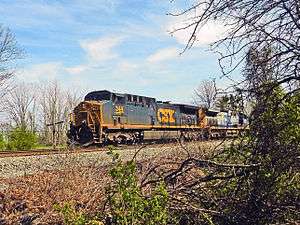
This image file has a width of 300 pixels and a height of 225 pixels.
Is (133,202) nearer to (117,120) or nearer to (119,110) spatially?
(117,120)

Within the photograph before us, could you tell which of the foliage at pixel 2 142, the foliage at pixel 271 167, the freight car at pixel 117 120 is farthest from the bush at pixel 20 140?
the foliage at pixel 271 167

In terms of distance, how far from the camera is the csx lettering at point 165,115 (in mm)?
29645

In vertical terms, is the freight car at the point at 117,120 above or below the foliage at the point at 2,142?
above

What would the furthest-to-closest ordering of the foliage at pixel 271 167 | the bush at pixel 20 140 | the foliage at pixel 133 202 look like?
the bush at pixel 20 140 → the foliage at pixel 271 167 → the foliage at pixel 133 202

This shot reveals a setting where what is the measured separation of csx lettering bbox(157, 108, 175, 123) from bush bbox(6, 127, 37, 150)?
825cm

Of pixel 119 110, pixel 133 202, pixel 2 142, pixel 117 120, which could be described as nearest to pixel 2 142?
pixel 2 142

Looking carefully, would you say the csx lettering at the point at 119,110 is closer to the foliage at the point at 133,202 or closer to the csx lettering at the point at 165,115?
the csx lettering at the point at 165,115

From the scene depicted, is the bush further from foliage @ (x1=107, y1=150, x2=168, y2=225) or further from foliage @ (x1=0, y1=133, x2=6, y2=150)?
foliage @ (x1=107, y1=150, x2=168, y2=225)

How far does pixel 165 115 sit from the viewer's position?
99.5 ft

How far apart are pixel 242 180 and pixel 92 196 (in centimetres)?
313

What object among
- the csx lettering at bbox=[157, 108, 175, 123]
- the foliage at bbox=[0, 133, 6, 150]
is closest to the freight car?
the csx lettering at bbox=[157, 108, 175, 123]

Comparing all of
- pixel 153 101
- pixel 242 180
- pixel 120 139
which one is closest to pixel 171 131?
pixel 153 101

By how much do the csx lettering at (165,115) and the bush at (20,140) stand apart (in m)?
8.25

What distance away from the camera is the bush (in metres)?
26.7
